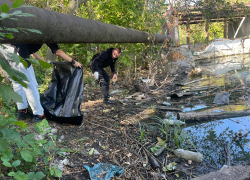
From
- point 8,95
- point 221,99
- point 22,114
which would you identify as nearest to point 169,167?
point 8,95

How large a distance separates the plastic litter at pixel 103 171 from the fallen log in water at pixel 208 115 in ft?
5.61

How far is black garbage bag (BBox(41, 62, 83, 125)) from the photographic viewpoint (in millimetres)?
2740

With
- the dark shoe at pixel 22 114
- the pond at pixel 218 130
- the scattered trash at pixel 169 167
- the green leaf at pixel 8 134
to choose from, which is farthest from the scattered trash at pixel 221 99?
the green leaf at pixel 8 134

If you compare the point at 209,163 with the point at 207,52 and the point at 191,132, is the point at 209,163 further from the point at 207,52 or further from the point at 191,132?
the point at 207,52

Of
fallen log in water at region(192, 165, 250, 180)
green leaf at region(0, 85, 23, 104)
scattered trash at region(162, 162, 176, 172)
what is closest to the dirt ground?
scattered trash at region(162, 162, 176, 172)

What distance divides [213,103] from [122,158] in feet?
9.09

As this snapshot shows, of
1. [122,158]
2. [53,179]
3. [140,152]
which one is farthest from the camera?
[140,152]

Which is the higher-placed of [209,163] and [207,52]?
[207,52]

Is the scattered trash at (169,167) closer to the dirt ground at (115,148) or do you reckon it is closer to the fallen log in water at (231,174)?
the dirt ground at (115,148)

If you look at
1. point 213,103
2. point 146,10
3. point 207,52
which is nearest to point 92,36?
point 213,103

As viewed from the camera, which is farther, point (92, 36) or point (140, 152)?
point (92, 36)

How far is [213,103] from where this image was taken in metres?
4.31

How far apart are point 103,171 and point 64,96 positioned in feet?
4.20

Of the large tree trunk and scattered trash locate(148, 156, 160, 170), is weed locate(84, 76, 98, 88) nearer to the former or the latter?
the large tree trunk
